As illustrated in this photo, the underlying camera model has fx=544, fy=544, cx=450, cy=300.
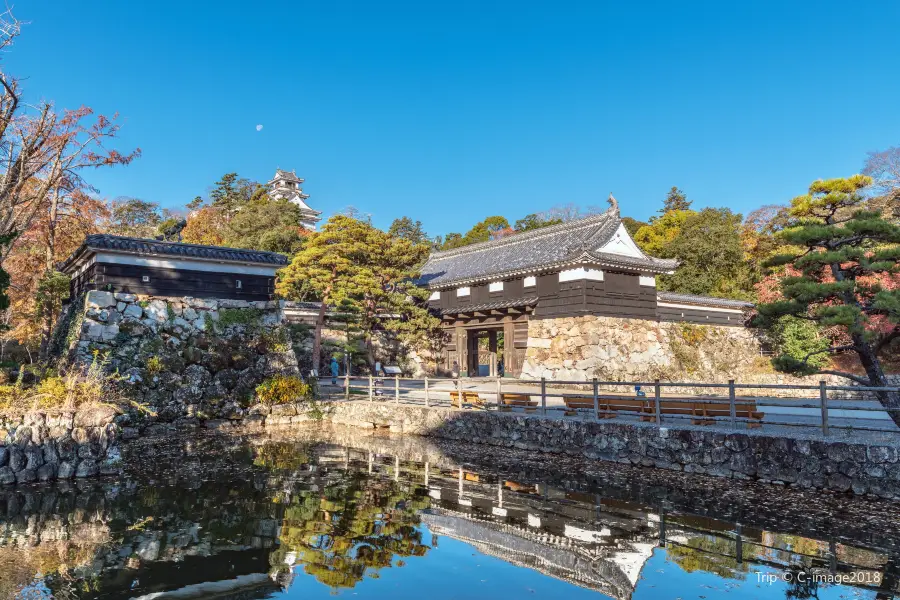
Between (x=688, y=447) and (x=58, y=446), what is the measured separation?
39.6ft

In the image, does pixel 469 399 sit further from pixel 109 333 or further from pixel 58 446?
pixel 109 333

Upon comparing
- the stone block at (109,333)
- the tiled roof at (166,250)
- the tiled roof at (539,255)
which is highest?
the tiled roof at (539,255)

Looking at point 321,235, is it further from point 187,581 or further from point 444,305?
point 187,581

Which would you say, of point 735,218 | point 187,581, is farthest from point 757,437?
point 735,218

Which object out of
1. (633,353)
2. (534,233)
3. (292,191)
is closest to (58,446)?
(633,353)

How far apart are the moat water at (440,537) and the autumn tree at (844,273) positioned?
9.99ft

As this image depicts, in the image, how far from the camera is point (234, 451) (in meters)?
13.6

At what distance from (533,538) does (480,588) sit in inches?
62.0

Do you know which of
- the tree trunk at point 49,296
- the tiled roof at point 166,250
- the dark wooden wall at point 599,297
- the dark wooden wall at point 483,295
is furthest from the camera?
the dark wooden wall at point 483,295

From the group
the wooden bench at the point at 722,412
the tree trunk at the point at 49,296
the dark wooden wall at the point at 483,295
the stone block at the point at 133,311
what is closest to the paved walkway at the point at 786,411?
the wooden bench at the point at 722,412

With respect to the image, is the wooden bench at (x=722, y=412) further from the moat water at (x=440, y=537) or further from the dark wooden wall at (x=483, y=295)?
the dark wooden wall at (x=483, y=295)

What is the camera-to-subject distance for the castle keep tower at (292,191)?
2529 inches

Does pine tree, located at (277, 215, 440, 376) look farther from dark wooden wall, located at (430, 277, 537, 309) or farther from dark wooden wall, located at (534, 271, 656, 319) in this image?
dark wooden wall, located at (534, 271, 656, 319)

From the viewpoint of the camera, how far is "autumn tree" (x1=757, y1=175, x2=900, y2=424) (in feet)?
31.5
